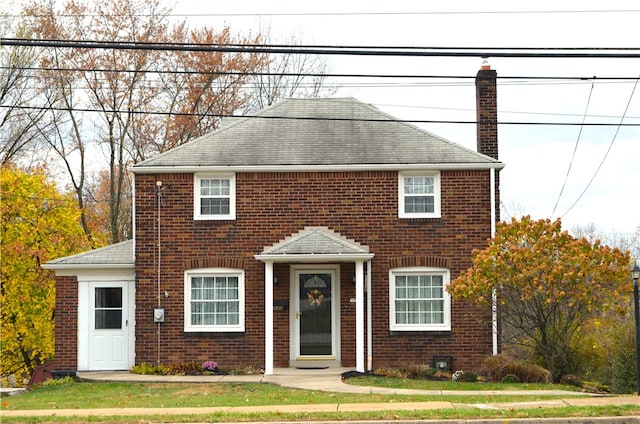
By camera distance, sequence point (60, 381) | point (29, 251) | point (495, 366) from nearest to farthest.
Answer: point (495, 366)
point (60, 381)
point (29, 251)

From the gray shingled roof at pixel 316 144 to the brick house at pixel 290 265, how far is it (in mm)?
64

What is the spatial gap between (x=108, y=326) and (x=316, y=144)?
7.00m

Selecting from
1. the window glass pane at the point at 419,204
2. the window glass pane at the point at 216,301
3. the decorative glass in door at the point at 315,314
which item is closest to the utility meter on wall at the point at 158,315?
the window glass pane at the point at 216,301

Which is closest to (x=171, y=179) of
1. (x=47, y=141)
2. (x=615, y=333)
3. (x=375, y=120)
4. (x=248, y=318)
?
(x=248, y=318)

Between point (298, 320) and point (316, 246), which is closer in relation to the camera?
point (316, 246)

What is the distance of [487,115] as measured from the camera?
24.1 meters

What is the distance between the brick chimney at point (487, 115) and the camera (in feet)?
78.7

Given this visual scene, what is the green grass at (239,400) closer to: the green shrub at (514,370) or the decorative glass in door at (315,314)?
the green shrub at (514,370)

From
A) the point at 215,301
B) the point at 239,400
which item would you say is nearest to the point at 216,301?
the point at 215,301

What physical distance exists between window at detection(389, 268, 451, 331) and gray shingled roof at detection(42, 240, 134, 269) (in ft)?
21.7

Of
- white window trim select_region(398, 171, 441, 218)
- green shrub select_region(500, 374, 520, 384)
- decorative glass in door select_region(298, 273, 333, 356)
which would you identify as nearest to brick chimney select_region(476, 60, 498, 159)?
white window trim select_region(398, 171, 441, 218)

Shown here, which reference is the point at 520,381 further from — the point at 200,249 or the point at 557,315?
the point at 200,249

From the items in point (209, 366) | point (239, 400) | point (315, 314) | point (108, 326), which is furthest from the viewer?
point (108, 326)

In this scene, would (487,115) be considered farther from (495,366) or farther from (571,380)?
(571,380)
